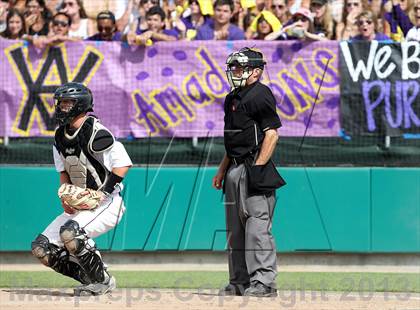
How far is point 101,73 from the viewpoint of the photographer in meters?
11.5

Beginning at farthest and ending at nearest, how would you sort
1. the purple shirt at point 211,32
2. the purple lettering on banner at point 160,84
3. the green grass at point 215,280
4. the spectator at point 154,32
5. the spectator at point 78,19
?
the spectator at point 78,19 < the purple shirt at point 211,32 < the spectator at point 154,32 < the purple lettering on banner at point 160,84 < the green grass at point 215,280

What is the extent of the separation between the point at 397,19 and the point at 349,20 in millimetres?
616

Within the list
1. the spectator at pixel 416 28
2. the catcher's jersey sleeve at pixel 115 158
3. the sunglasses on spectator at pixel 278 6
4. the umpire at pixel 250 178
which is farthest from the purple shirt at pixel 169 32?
the catcher's jersey sleeve at pixel 115 158

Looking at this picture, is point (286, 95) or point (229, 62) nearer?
point (229, 62)

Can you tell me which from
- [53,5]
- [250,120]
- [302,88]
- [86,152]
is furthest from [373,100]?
[86,152]

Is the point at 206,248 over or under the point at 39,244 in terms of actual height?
under

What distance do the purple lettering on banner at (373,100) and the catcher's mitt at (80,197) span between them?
4.57m

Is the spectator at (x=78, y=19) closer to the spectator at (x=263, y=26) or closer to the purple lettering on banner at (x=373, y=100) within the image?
the spectator at (x=263, y=26)

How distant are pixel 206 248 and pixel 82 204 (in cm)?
361

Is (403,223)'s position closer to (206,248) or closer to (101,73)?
(206,248)

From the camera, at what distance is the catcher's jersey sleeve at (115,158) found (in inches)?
309

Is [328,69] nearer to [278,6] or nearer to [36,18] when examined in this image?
[278,6]

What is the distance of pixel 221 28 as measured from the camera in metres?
11.7

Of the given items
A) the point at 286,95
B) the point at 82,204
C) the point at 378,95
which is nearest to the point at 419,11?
the point at 378,95
